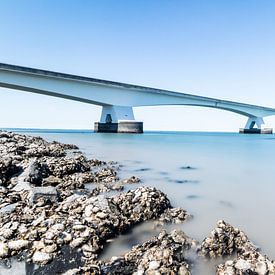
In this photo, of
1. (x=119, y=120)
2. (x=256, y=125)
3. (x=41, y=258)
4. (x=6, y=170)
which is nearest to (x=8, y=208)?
(x=41, y=258)


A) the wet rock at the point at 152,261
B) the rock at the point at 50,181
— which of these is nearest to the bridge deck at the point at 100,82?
the rock at the point at 50,181

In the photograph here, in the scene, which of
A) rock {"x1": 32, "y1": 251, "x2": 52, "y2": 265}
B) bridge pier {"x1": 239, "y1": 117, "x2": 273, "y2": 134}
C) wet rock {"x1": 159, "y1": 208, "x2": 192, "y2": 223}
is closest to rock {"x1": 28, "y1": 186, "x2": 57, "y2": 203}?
rock {"x1": 32, "y1": 251, "x2": 52, "y2": 265}

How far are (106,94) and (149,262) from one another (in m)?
38.8

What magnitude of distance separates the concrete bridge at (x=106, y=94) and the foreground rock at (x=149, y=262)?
3213cm

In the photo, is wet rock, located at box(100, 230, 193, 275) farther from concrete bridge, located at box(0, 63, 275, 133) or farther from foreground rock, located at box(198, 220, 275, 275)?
concrete bridge, located at box(0, 63, 275, 133)

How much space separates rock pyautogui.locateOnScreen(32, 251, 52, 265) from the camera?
7.41 ft

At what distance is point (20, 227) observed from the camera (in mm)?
2707

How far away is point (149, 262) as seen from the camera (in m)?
2.18

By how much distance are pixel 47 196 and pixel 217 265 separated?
2.21 metres

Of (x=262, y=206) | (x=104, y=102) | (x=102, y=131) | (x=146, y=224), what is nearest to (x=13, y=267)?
(x=146, y=224)

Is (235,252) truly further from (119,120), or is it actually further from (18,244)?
(119,120)

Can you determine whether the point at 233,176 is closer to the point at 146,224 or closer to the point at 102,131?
the point at 146,224

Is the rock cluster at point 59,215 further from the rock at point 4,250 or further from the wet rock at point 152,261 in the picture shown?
the wet rock at point 152,261

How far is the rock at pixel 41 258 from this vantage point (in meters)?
2.26
